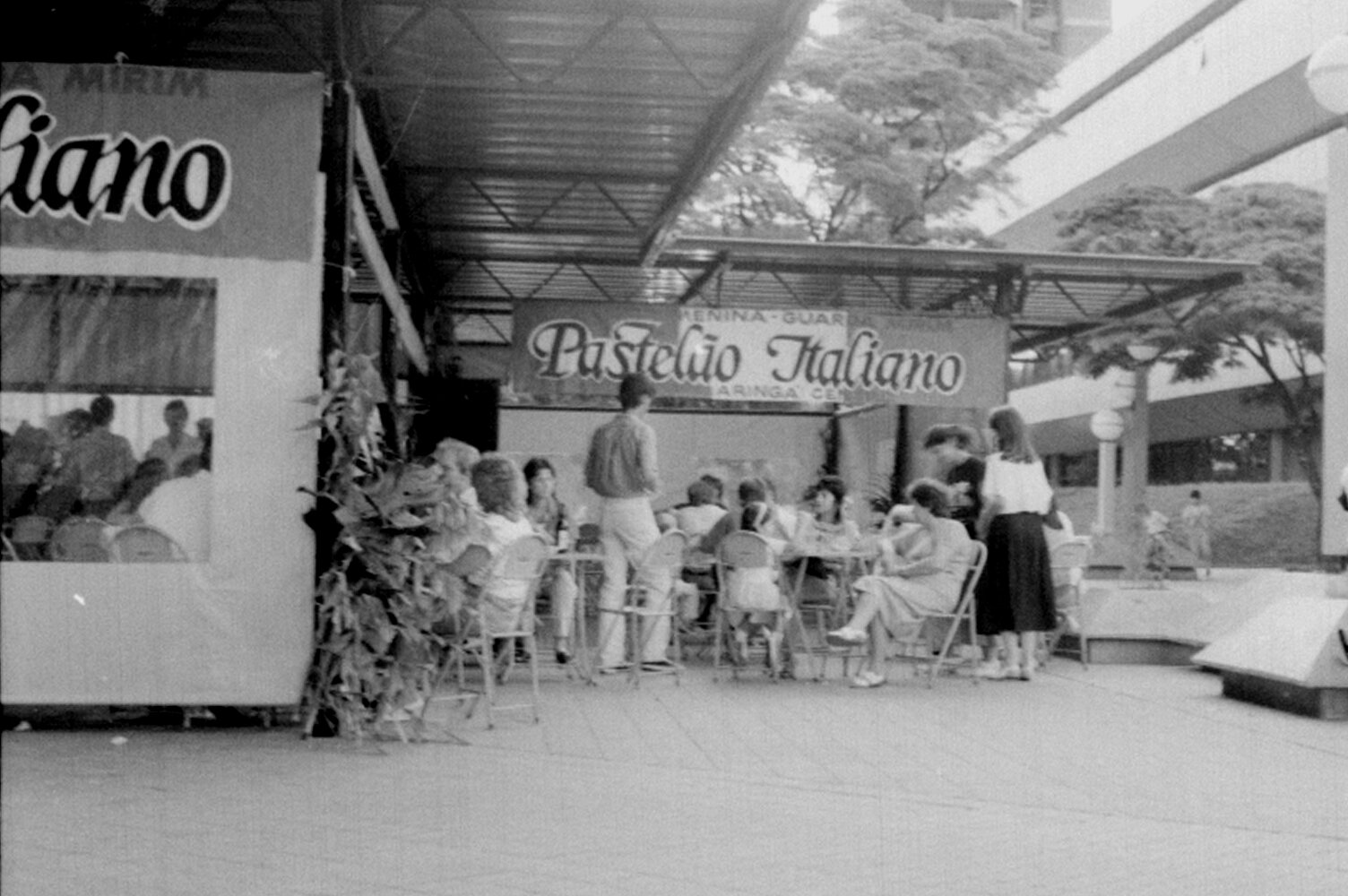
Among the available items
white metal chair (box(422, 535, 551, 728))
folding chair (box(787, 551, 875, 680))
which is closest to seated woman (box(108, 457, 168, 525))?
white metal chair (box(422, 535, 551, 728))

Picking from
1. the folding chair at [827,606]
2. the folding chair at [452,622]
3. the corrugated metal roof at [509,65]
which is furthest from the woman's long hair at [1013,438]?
the folding chair at [452,622]

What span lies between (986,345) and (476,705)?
9290 millimetres

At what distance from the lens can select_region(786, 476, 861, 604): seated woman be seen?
11102mm

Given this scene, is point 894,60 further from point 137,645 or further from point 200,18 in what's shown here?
point 137,645

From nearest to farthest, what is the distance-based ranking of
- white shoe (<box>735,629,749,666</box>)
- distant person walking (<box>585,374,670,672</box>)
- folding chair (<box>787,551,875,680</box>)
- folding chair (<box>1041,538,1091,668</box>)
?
distant person walking (<box>585,374,670,672</box>)
folding chair (<box>787,551,875,680</box>)
white shoe (<box>735,629,749,666</box>)
folding chair (<box>1041,538,1091,668</box>)

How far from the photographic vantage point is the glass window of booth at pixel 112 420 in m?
8.02

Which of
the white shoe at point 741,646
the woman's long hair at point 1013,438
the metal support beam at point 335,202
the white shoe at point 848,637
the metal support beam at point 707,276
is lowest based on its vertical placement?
the white shoe at point 741,646

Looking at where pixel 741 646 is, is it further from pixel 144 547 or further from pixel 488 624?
pixel 144 547

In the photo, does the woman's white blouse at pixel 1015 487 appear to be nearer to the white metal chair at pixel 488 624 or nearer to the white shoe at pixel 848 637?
the white shoe at pixel 848 637

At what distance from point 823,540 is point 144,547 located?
503cm

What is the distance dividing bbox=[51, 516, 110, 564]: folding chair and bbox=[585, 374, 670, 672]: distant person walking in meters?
3.45

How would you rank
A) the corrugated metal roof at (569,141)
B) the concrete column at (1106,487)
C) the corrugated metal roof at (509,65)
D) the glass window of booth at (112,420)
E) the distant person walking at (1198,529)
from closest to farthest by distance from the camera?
the glass window of booth at (112,420) < the corrugated metal roof at (509,65) < the corrugated metal roof at (569,141) < the distant person walking at (1198,529) < the concrete column at (1106,487)

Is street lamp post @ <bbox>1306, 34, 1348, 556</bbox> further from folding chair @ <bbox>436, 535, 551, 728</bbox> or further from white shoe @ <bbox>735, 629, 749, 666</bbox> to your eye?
folding chair @ <bbox>436, 535, 551, 728</bbox>

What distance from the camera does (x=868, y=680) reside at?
10.4m
